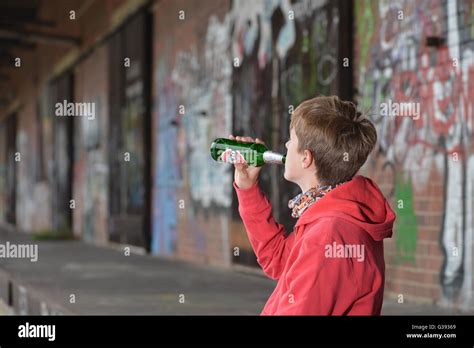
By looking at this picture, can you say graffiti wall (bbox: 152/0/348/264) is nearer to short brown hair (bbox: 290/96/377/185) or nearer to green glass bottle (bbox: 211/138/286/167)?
green glass bottle (bbox: 211/138/286/167)

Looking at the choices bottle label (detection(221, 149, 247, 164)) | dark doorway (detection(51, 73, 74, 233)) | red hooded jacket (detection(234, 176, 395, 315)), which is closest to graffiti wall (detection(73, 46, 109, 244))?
dark doorway (detection(51, 73, 74, 233))

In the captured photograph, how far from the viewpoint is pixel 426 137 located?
5.54 metres

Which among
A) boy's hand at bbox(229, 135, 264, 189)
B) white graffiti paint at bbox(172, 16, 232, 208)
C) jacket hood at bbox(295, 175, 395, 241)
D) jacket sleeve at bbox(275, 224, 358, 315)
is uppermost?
white graffiti paint at bbox(172, 16, 232, 208)

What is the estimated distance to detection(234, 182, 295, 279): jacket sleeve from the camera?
7.59 ft

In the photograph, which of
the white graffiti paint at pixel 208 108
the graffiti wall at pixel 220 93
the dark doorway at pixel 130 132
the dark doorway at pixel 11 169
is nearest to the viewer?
the graffiti wall at pixel 220 93

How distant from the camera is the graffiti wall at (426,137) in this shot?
5152mm

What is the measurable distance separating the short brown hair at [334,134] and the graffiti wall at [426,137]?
3308 mm

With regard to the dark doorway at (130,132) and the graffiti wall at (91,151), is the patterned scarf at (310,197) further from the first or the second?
the graffiti wall at (91,151)

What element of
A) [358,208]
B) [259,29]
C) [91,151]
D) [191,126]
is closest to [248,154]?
[358,208]

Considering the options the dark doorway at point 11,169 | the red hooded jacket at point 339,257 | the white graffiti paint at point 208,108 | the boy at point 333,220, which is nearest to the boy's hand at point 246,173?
the boy at point 333,220

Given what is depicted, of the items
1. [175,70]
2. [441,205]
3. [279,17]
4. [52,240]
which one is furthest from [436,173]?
[52,240]

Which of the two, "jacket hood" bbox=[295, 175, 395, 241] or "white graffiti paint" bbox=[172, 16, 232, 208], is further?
"white graffiti paint" bbox=[172, 16, 232, 208]

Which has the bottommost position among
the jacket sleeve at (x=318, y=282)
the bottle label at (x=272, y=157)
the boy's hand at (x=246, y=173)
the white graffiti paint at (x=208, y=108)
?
the jacket sleeve at (x=318, y=282)
